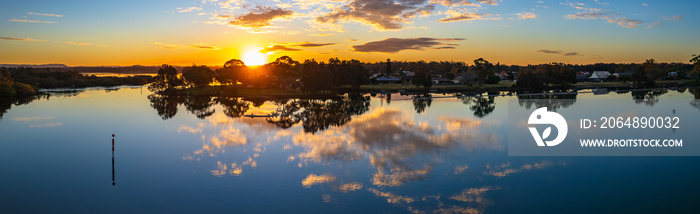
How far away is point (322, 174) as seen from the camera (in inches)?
833

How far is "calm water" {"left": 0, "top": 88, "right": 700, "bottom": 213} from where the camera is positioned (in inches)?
659

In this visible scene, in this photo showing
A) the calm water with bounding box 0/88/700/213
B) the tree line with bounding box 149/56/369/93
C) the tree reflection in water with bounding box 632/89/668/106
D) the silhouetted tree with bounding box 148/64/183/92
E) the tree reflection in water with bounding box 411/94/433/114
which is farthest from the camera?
the silhouetted tree with bounding box 148/64/183/92

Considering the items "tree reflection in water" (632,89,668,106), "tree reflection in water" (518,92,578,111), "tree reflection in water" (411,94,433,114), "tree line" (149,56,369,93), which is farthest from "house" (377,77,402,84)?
"tree reflection in water" (632,89,668,106)

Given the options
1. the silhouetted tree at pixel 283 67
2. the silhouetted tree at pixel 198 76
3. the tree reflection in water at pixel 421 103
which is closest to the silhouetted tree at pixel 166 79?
the silhouetted tree at pixel 198 76

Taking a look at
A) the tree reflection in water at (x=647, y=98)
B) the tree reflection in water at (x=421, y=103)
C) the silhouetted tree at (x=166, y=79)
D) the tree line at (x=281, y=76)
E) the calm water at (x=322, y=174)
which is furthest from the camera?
the silhouetted tree at (x=166, y=79)

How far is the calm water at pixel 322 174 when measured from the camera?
659 inches

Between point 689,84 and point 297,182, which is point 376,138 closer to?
point 297,182

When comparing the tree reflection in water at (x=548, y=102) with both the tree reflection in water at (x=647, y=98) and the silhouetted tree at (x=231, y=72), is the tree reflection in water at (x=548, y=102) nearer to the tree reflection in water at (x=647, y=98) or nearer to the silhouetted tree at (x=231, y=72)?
the tree reflection in water at (x=647, y=98)

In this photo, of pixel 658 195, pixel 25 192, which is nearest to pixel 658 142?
pixel 658 195

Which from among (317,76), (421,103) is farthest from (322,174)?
(317,76)

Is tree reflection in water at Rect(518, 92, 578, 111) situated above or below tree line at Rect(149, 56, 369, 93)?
below

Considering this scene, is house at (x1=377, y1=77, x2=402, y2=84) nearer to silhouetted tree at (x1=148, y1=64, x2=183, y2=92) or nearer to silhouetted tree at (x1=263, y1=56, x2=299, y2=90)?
silhouetted tree at (x1=263, y1=56, x2=299, y2=90)

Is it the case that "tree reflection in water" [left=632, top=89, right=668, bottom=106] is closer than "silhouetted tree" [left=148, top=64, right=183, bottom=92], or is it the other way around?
"tree reflection in water" [left=632, top=89, right=668, bottom=106]

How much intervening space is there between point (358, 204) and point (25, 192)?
14361mm
